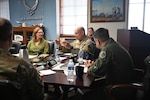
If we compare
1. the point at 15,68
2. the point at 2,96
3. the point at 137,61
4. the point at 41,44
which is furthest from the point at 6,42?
the point at 137,61

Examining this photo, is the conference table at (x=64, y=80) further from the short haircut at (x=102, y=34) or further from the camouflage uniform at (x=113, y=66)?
the short haircut at (x=102, y=34)

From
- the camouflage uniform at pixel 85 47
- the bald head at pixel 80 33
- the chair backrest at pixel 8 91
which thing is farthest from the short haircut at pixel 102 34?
the chair backrest at pixel 8 91

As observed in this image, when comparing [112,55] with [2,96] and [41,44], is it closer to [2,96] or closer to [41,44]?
[2,96]

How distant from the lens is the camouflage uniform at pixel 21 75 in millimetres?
1180

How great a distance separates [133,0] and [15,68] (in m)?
4.45

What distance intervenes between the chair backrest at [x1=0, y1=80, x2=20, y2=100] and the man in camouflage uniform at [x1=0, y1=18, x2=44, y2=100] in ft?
0.28

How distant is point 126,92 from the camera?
2.03m

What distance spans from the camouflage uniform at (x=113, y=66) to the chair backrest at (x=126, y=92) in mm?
135

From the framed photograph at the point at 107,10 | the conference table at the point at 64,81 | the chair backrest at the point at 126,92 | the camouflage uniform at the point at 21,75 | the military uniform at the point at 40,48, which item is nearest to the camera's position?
the camouflage uniform at the point at 21,75

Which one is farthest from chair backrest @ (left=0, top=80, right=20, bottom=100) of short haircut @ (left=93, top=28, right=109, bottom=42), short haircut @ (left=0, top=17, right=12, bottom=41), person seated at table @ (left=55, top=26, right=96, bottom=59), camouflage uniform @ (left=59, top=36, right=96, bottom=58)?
person seated at table @ (left=55, top=26, right=96, bottom=59)

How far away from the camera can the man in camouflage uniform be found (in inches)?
46.6

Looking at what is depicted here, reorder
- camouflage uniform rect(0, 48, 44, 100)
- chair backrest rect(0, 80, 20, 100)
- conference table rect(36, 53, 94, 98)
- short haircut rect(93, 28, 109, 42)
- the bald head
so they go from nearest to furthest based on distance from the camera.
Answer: chair backrest rect(0, 80, 20, 100), camouflage uniform rect(0, 48, 44, 100), conference table rect(36, 53, 94, 98), short haircut rect(93, 28, 109, 42), the bald head

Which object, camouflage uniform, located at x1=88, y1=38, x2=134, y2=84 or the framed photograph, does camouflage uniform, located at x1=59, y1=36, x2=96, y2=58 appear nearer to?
camouflage uniform, located at x1=88, y1=38, x2=134, y2=84

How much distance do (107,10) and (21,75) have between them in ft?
13.9
